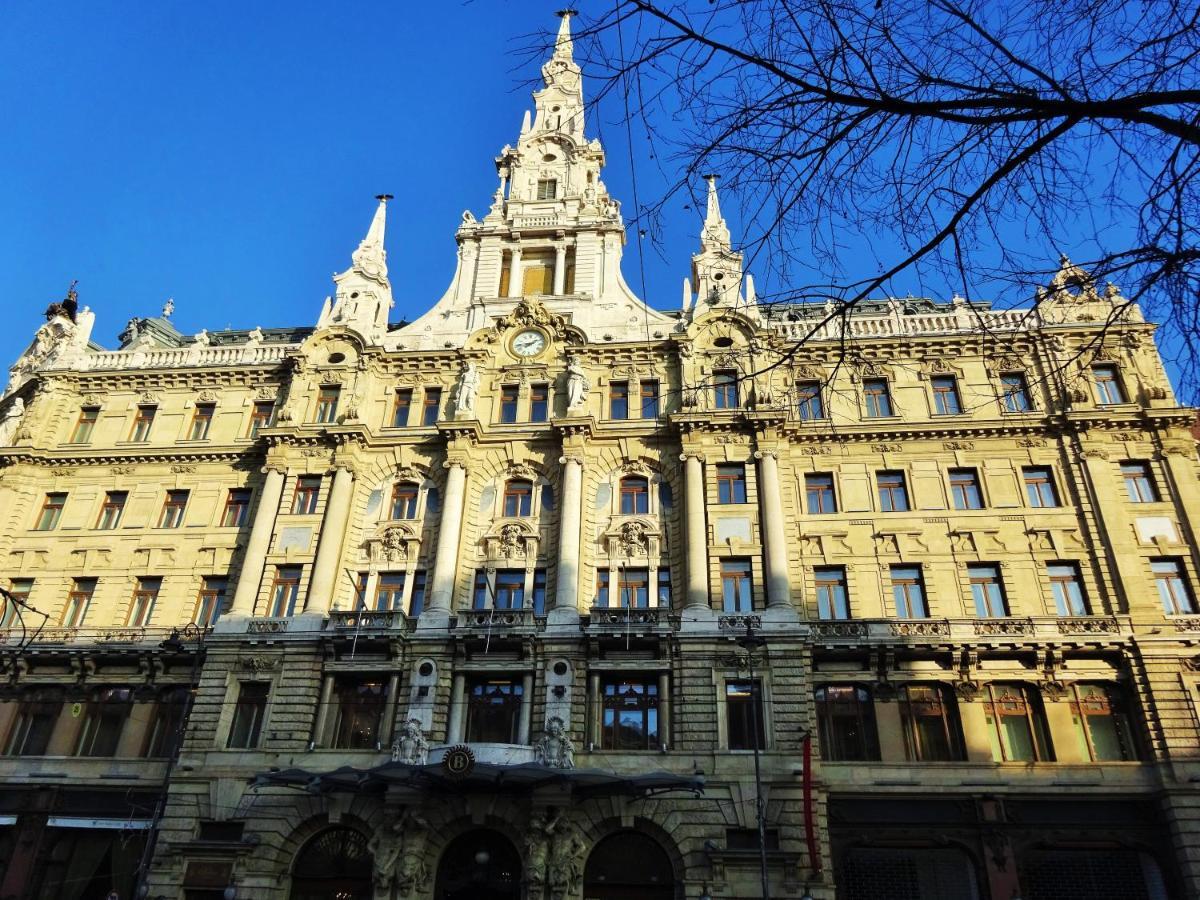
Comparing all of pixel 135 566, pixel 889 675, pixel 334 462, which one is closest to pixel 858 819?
pixel 889 675

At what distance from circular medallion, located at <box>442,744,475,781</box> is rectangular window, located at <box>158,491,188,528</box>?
18745 millimetres

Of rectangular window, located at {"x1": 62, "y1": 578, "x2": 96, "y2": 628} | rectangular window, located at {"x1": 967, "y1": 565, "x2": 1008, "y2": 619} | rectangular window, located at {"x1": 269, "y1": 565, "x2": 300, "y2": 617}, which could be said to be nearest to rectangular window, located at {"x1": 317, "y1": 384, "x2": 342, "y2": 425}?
rectangular window, located at {"x1": 269, "y1": 565, "x2": 300, "y2": 617}

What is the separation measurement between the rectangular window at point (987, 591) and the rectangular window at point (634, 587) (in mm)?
12588

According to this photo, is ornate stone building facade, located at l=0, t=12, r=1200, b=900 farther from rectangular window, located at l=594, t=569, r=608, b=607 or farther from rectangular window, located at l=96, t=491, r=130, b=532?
rectangular window, located at l=96, t=491, r=130, b=532

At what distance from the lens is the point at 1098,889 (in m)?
27.2

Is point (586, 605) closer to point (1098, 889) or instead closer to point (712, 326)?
point (712, 326)

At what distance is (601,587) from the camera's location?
1361 inches

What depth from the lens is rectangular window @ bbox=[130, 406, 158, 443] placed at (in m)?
41.6

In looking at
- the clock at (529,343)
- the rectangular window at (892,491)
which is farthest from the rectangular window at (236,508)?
the rectangular window at (892,491)

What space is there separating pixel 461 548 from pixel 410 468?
5.26m

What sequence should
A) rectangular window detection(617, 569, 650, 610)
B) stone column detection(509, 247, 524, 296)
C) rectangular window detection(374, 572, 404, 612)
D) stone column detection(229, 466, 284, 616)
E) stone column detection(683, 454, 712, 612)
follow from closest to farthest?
stone column detection(683, 454, 712, 612), rectangular window detection(617, 569, 650, 610), stone column detection(229, 466, 284, 616), rectangular window detection(374, 572, 404, 612), stone column detection(509, 247, 524, 296)

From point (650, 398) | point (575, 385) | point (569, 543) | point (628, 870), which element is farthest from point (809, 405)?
point (628, 870)

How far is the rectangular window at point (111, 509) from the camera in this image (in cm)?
3881

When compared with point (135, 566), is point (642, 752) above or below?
below
